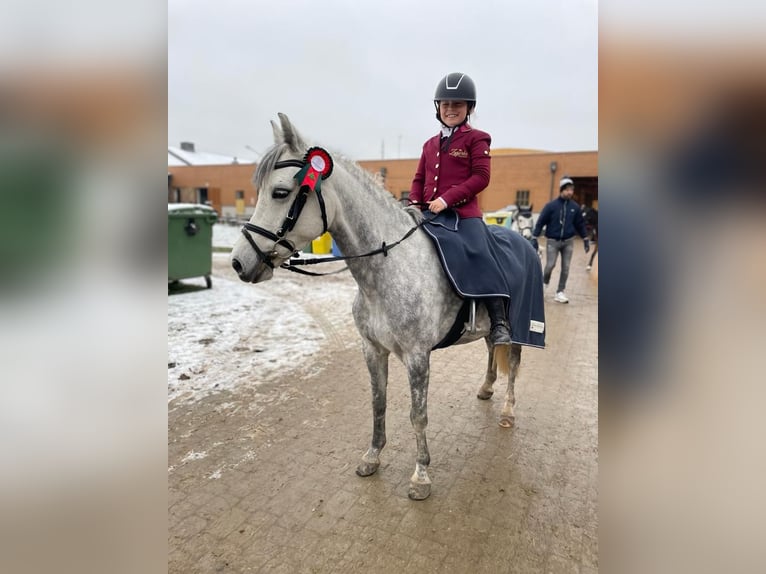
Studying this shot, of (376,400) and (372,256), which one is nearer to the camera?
(372,256)

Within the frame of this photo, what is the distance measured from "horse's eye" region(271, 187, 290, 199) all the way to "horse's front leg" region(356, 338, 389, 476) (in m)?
1.24

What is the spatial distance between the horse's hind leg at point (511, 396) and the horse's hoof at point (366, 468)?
134 centimetres

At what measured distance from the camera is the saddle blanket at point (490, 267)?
2.79 meters

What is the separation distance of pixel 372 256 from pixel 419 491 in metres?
1.64

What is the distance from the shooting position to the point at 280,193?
2.26 metres

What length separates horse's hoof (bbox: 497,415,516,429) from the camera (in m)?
3.76

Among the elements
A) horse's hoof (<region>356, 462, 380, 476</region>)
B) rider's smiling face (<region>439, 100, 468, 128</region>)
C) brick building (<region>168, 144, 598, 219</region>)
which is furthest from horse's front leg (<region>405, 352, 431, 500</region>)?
brick building (<region>168, 144, 598, 219</region>)

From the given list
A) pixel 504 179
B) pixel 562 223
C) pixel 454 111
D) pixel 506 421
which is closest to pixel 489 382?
pixel 506 421

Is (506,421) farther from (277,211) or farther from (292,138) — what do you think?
(292,138)

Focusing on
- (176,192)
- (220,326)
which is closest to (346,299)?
→ (220,326)

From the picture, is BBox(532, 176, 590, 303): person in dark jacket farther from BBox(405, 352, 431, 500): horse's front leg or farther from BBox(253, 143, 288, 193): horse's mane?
BBox(253, 143, 288, 193): horse's mane
